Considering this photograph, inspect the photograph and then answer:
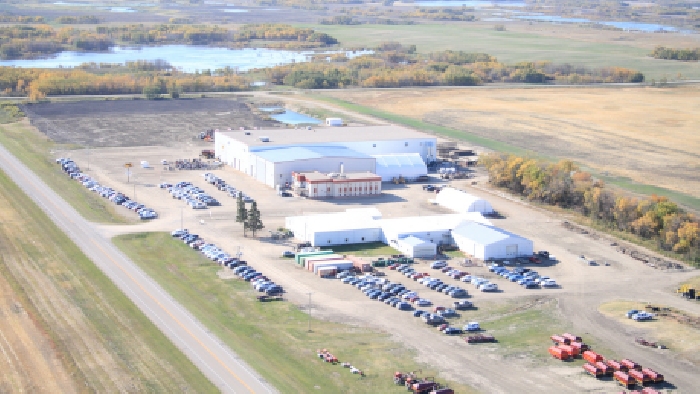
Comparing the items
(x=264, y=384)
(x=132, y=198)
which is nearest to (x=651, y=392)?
(x=264, y=384)

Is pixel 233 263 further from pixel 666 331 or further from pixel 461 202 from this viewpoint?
pixel 666 331

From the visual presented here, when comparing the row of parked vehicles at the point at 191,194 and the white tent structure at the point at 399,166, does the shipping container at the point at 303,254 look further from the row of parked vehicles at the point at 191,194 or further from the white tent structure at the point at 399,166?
the white tent structure at the point at 399,166

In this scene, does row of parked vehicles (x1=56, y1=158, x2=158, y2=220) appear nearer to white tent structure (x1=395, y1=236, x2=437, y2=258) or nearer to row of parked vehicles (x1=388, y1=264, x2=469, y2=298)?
white tent structure (x1=395, y1=236, x2=437, y2=258)

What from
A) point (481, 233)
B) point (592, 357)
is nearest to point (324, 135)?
point (481, 233)

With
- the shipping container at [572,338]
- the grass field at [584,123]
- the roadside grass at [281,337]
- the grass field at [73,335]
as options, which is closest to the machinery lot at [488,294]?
the shipping container at [572,338]

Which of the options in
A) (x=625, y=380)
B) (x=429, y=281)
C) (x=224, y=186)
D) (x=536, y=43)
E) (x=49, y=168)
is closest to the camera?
(x=625, y=380)

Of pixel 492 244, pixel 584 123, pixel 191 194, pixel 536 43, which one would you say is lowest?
pixel 191 194

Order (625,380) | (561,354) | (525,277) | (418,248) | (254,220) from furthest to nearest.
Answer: (254,220), (418,248), (525,277), (561,354), (625,380)
